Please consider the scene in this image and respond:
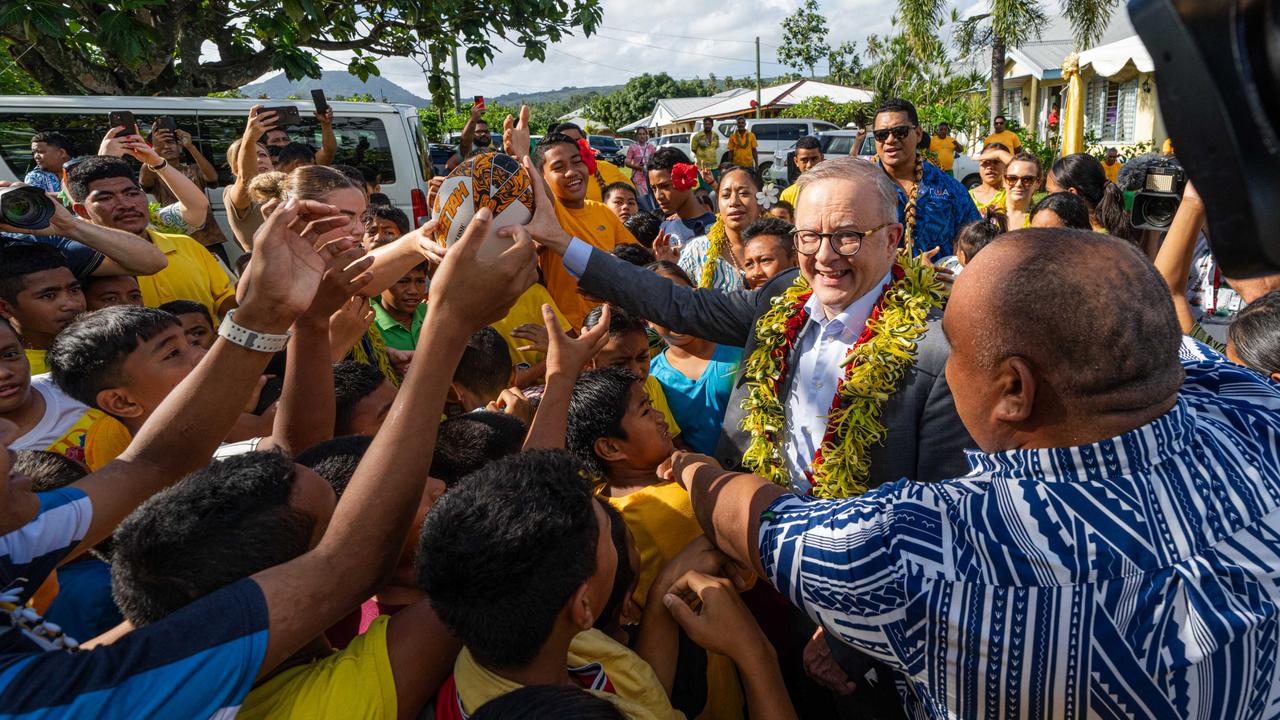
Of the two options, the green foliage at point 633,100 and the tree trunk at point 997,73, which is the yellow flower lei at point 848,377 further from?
the green foliage at point 633,100

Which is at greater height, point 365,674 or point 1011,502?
point 1011,502

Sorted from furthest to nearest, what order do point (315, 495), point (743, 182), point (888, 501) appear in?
point (743, 182), point (315, 495), point (888, 501)

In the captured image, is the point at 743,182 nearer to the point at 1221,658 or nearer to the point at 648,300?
the point at 648,300

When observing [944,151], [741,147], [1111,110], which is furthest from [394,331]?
[1111,110]

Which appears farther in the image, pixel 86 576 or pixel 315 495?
pixel 86 576

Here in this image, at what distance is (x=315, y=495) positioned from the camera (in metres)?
1.61

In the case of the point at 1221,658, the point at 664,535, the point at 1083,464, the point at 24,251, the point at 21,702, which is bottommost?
the point at 664,535

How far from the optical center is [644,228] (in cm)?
640

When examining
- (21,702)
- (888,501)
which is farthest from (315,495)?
(888,501)

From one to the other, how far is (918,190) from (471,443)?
3.36m

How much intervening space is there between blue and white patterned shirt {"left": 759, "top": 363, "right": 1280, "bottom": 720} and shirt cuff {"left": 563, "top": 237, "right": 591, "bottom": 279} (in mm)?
1499

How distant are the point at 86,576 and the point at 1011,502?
2143 millimetres

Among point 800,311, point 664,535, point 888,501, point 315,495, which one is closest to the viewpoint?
point 888,501

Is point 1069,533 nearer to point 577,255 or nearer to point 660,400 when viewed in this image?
point 577,255
